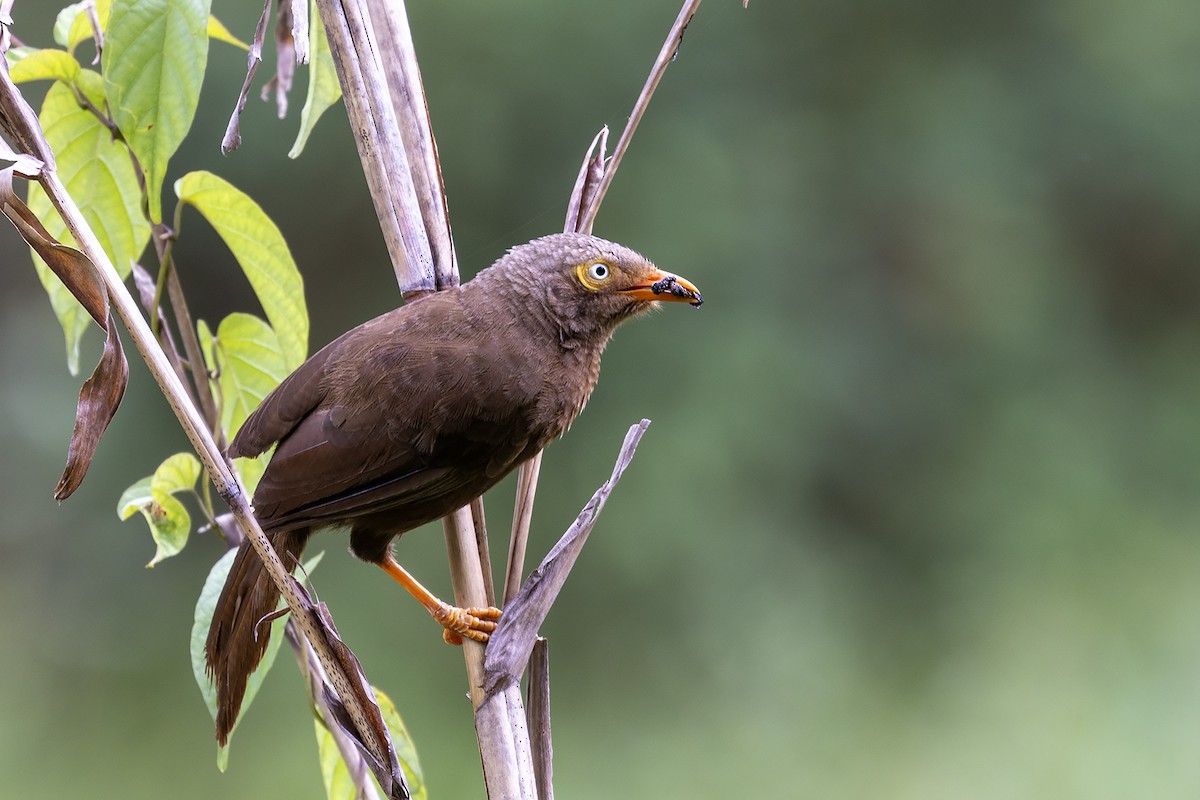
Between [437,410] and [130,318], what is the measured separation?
720 mm

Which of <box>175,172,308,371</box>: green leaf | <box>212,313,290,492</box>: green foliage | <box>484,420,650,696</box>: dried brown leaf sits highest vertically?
<box>175,172,308,371</box>: green leaf

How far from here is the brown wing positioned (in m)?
1.83

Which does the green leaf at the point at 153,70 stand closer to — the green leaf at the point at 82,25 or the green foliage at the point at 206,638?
the green leaf at the point at 82,25

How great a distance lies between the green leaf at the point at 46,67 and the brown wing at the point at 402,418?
0.59 meters

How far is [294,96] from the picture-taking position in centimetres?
553

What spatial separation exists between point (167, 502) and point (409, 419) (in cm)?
47

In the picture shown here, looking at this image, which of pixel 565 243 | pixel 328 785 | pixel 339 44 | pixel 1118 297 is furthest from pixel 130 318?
pixel 1118 297

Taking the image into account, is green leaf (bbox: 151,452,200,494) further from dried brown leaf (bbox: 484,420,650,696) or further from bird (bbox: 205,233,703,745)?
dried brown leaf (bbox: 484,420,650,696)

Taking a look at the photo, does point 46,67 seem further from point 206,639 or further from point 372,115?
point 206,639

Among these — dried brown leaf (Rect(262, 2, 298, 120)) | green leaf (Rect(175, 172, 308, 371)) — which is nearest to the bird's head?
dried brown leaf (Rect(262, 2, 298, 120))

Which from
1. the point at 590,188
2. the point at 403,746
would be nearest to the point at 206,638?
the point at 403,746

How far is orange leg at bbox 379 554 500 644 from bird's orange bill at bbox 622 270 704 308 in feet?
2.05

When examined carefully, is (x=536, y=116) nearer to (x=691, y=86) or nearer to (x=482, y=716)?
(x=691, y=86)

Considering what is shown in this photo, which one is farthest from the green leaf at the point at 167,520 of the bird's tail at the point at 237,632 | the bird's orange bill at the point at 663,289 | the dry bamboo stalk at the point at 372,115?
the bird's orange bill at the point at 663,289
